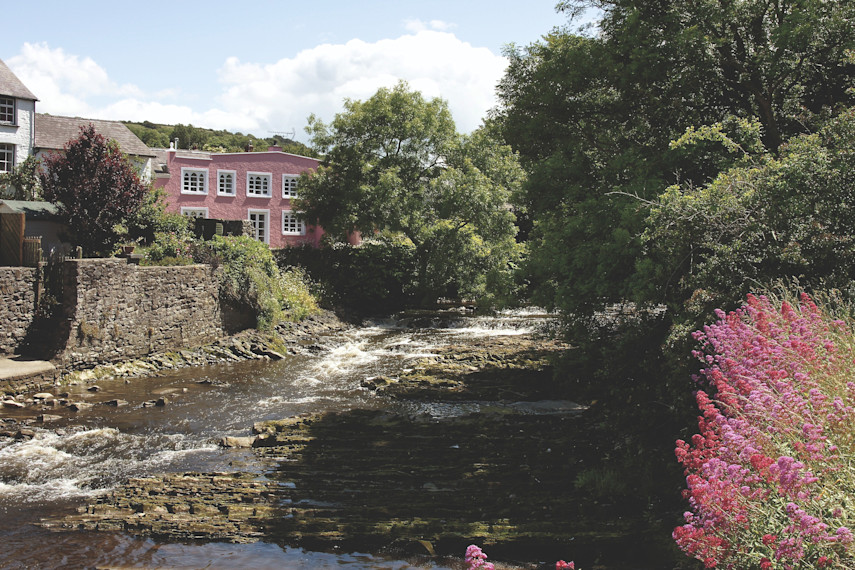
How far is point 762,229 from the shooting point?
386 inches

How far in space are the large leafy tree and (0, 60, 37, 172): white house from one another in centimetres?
3213

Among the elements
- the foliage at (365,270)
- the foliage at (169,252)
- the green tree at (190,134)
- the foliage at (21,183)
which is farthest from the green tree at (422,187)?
the green tree at (190,134)

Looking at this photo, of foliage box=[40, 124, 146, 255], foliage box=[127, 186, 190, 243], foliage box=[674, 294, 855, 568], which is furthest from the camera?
foliage box=[127, 186, 190, 243]

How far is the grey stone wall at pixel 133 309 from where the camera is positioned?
724 inches

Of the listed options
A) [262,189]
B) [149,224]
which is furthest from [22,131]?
[149,224]

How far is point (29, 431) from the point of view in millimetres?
13047

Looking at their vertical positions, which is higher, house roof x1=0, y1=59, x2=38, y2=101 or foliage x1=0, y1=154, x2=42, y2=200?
house roof x1=0, y1=59, x2=38, y2=101

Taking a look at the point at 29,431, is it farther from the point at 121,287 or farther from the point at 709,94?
the point at 709,94

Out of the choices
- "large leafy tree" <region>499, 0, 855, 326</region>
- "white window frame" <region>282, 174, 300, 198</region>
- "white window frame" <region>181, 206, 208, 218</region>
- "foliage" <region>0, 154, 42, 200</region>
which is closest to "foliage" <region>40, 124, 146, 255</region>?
"foliage" <region>0, 154, 42, 200</region>

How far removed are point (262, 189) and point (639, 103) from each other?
34725mm

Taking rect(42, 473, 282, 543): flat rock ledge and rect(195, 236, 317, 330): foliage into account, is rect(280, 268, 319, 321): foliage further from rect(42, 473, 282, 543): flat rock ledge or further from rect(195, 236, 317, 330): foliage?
rect(42, 473, 282, 543): flat rock ledge

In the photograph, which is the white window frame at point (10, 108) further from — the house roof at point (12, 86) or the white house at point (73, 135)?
the white house at point (73, 135)

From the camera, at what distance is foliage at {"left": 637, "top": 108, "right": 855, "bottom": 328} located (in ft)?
30.2

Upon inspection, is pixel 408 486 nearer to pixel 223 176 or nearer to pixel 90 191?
pixel 90 191
